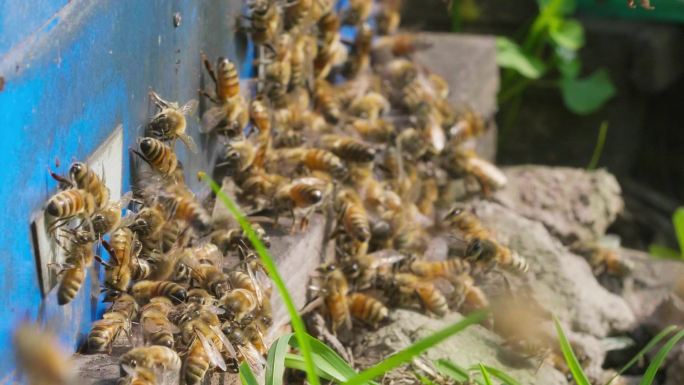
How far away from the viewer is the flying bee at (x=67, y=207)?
8.57 ft

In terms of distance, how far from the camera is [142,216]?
10.5 ft

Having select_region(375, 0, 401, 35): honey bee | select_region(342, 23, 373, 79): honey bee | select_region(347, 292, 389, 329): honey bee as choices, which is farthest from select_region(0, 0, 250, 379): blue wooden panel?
select_region(375, 0, 401, 35): honey bee

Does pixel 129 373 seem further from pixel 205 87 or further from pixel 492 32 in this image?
pixel 492 32

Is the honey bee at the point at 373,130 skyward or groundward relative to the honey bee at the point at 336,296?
skyward

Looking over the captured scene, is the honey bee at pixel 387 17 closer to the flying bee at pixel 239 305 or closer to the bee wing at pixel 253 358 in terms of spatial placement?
the flying bee at pixel 239 305

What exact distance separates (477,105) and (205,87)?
2.35m

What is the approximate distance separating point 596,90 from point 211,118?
3612 mm

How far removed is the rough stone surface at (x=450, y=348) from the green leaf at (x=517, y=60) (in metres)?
2.91

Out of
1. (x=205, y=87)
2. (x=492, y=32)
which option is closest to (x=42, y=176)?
(x=205, y=87)

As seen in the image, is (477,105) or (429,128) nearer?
(429,128)

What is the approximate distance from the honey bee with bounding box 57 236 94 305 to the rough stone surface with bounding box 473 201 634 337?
83.3 inches

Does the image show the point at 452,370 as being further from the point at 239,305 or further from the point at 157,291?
the point at 157,291

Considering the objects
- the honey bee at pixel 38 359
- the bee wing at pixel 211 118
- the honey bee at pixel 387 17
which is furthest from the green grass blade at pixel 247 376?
the honey bee at pixel 387 17

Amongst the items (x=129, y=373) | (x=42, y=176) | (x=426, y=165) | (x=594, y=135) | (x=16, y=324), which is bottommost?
(x=594, y=135)
